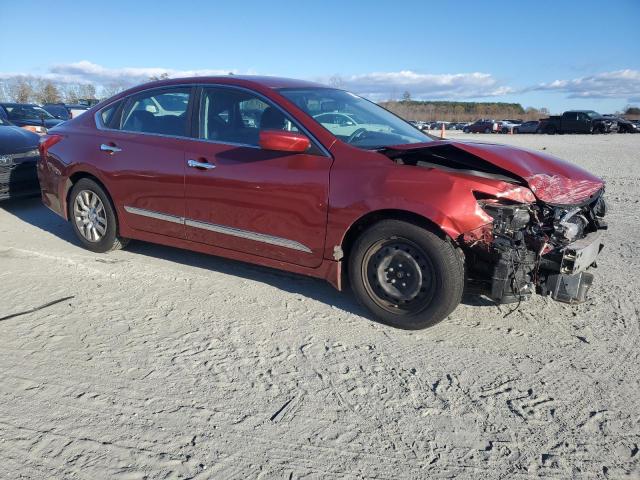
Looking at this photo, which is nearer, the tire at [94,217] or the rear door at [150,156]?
the rear door at [150,156]

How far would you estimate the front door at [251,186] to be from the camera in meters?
3.87

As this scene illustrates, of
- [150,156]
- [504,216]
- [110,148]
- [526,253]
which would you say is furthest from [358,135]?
[110,148]

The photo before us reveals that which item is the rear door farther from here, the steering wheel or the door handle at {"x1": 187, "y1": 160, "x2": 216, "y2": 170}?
the steering wheel

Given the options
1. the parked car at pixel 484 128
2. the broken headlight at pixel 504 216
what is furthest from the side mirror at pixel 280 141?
the parked car at pixel 484 128

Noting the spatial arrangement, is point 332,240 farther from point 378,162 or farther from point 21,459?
point 21,459

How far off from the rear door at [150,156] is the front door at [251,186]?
158 mm

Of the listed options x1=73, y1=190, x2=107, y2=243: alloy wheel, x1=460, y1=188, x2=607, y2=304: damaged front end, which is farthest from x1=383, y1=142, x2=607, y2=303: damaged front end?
x1=73, y1=190, x2=107, y2=243: alloy wheel

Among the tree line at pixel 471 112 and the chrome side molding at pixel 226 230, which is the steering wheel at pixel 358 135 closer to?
the chrome side molding at pixel 226 230


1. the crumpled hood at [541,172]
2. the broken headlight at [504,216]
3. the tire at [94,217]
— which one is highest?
→ the crumpled hood at [541,172]

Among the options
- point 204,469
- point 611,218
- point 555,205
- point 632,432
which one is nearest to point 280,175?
point 555,205

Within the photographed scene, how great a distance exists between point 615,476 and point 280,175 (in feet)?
9.08

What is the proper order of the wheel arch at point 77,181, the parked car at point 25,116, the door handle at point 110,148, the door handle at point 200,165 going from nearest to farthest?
the door handle at point 200,165
the door handle at point 110,148
the wheel arch at point 77,181
the parked car at point 25,116

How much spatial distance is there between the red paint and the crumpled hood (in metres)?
0.01

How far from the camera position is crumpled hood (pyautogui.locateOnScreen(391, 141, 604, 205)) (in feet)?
11.7
